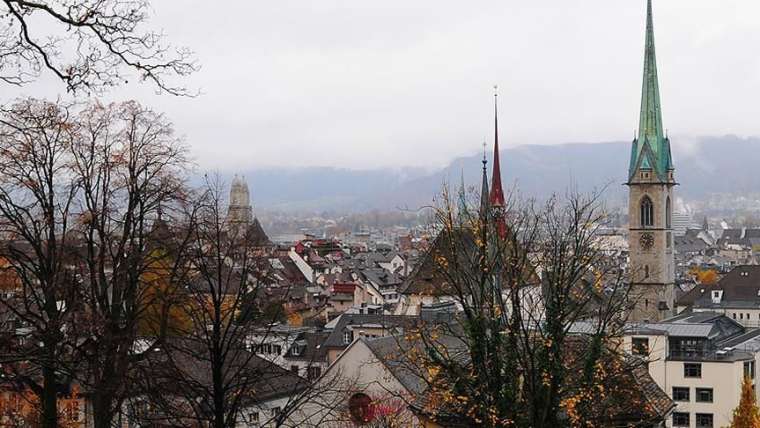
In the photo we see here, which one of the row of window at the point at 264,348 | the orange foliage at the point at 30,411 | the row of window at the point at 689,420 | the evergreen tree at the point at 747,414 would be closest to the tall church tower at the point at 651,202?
the row of window at the point at 689,420

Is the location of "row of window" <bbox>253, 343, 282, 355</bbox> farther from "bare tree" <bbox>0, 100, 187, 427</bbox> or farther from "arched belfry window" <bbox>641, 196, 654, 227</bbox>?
"arched belfry window" <bbox>641, 196, 654, 227</bbox>

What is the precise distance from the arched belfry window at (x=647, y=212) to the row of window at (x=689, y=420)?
39945 mm

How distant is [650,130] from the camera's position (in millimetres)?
89688

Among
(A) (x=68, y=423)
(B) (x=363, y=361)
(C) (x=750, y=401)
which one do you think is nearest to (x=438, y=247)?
(A) (x=68, y=423)

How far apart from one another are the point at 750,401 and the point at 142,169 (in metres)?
26.5

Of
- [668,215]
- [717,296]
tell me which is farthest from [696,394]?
[717,296]

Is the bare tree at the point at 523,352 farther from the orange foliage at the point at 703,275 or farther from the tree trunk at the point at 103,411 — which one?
the orange foliage at the point at 703,275

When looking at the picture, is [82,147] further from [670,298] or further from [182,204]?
[670,298]

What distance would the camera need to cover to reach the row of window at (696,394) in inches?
1969

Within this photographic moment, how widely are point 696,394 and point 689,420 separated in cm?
121

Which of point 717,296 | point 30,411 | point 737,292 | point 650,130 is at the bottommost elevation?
point 717,296

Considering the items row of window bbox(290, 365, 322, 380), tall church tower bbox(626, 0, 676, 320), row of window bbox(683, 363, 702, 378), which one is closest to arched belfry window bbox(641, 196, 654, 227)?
tall church tower bbox(626, 0, 676, 320)

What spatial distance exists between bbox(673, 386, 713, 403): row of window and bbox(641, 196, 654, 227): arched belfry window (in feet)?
129

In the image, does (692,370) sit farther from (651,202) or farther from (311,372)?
(651,202)
